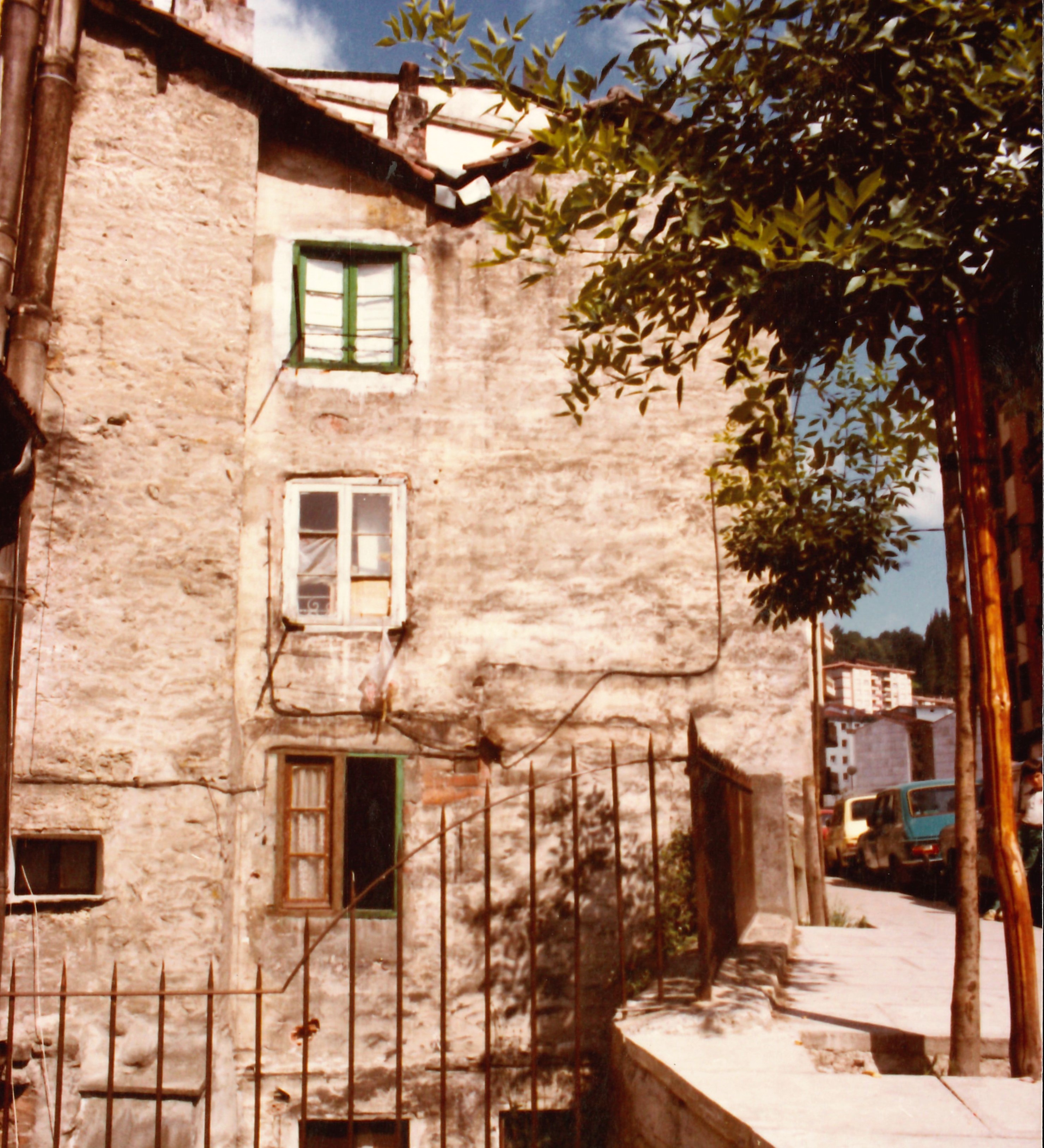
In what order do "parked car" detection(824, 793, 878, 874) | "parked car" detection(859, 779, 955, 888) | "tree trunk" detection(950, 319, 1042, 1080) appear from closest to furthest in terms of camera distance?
"tree trunk" detection(950, 319, 1042, 1080) → "parked car" detection(859, 779, 955, 888) → "parked car" detection(824, 793, 878, 874)

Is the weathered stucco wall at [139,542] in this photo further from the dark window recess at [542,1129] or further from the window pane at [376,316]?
the dark window recess at [542,1129]

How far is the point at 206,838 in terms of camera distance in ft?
29.9

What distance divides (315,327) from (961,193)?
7.36 meters

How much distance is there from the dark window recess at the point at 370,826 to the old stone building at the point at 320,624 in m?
0.03

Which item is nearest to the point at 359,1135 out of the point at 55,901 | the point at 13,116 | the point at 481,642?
the point at 55,901

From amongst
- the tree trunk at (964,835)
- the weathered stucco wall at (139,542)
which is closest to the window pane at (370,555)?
the weathered stucco wall at (139,542)

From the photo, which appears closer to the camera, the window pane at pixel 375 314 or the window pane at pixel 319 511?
the window pane at pixel 319 511

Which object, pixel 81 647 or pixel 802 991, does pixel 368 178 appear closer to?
pixel 81 647

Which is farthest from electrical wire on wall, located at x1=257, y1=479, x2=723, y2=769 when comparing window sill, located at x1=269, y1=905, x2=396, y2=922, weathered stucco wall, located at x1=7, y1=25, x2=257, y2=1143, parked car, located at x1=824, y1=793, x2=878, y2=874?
parked car, located at x1=824, y1=793, x2=878, y2=874

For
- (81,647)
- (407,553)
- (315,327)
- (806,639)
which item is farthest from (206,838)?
(806,639)

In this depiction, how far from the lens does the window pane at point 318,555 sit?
33.4 feet

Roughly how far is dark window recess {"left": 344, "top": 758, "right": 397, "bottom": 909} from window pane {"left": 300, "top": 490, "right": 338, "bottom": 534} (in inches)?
84.8

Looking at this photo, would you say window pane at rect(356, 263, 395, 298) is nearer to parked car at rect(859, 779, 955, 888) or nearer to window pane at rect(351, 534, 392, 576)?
window pane at rect(351, 534, 392, 576)

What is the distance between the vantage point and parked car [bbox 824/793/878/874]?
20797mm
